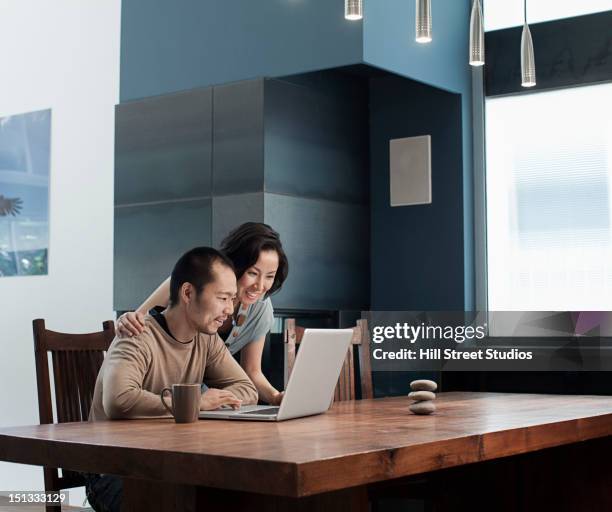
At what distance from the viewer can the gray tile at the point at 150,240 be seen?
4.84m

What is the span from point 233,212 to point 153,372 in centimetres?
220

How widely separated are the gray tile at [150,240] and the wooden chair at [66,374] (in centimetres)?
174

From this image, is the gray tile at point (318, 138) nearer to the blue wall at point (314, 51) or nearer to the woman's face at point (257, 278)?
the blue wall at point (314, 51)

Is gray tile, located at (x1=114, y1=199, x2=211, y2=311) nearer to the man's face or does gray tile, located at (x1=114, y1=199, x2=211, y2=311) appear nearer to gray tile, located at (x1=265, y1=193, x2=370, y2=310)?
gray tile, located at (x1=265, y1=193, x2=370, y2=310)

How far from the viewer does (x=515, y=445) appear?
7.27 ft

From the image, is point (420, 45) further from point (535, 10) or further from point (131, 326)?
point (131, 326)

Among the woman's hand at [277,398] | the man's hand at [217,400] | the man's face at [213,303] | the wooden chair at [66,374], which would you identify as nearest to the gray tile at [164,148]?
the wooden chair at [66,374]

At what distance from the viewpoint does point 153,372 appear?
2.54 meters

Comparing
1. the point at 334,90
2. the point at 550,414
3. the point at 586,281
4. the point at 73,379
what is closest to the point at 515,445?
the point at 550,414

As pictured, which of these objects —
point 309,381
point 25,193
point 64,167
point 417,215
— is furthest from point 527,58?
point 25,193

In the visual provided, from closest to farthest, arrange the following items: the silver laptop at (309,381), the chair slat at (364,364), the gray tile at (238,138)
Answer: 1. the silver laptop at (309,381)
2. the chair slat at (364,364)
3. the gray tile at (238,138)

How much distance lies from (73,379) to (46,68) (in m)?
3.35

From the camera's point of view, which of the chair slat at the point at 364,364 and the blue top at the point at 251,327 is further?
the chair slat at the point at 364,364

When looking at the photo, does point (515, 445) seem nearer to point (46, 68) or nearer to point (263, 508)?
point (263, 508)
